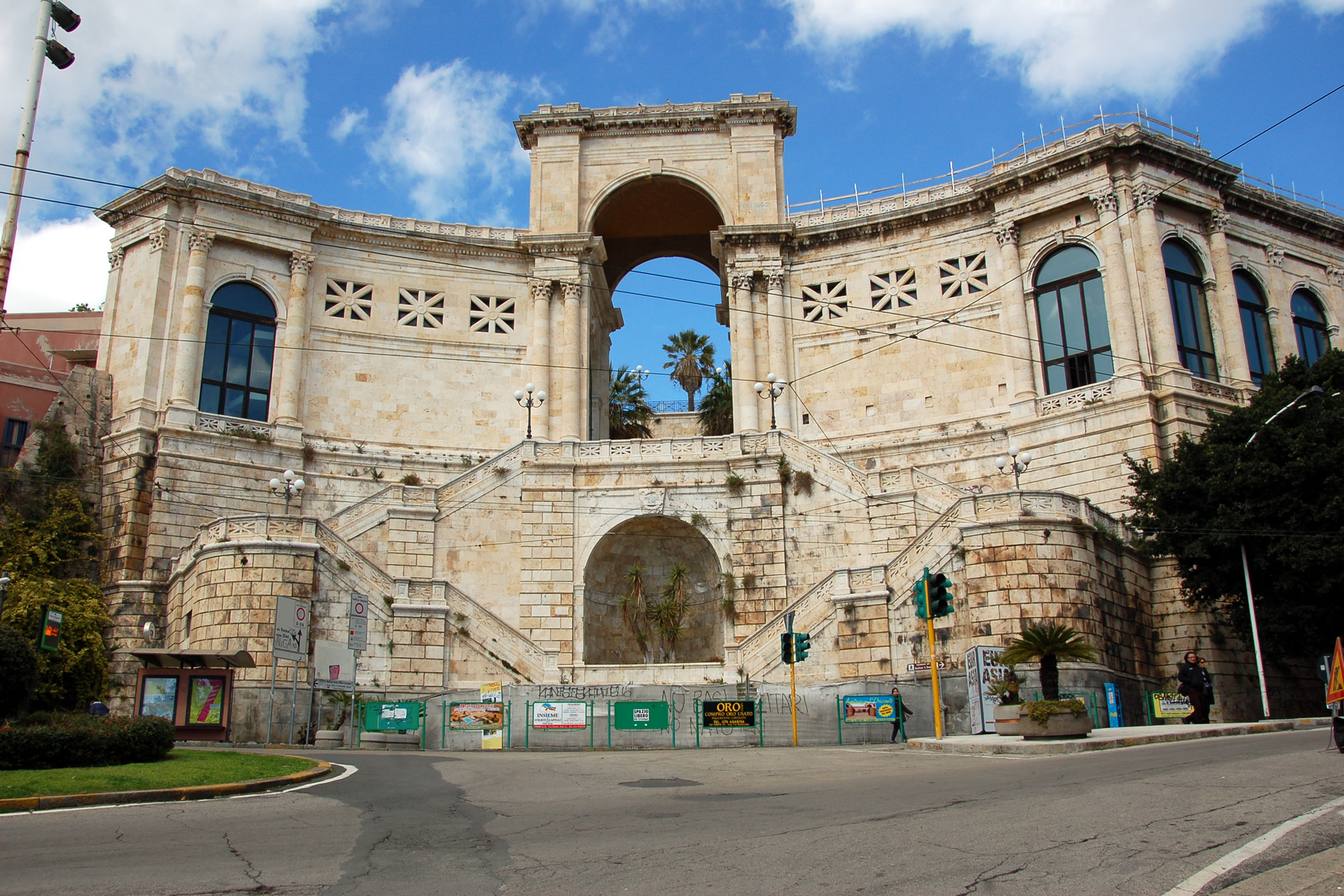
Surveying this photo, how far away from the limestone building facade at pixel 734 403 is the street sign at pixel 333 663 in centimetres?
49

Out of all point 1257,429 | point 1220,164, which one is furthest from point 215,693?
point 1220,164

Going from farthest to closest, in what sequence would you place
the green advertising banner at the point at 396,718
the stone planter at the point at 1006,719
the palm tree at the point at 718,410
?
the palm tree at the point at 718,410
the green advertising banner at the point at 396,718
the stone planter at the point at 1006,719

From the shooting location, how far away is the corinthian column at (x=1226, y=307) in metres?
39.6

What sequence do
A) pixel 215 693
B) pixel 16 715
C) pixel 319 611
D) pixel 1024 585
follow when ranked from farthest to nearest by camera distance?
pixel 319 611, pixel 1024 585, pixel 215 693, pixel 16 715

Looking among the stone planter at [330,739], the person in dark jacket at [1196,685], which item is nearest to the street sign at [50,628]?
the stone planter at [330,739]

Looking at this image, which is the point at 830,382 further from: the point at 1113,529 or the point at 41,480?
the point at 41,480

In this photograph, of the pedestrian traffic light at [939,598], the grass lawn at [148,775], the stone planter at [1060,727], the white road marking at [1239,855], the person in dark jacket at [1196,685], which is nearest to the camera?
the white road marking at [1239,855]

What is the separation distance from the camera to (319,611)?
103 ft

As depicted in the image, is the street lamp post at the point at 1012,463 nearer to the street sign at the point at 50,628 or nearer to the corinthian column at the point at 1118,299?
the corinthian column at the point at 1118,299

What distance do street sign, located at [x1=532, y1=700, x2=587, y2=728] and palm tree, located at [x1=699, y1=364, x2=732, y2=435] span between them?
32874mm

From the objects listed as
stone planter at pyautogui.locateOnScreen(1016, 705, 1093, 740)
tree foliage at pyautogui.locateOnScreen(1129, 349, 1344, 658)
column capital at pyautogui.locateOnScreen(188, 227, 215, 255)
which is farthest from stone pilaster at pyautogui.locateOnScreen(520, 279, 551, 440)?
stone planter at pyautogui.locateOnScreen(1016, 705, 1093, 740)

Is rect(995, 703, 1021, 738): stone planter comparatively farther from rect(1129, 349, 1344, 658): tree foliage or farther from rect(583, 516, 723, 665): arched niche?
rect(583, 516, 723, 665): arched niche

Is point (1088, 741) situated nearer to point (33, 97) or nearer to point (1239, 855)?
point (1239, 855)

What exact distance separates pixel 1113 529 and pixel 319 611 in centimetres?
2367
